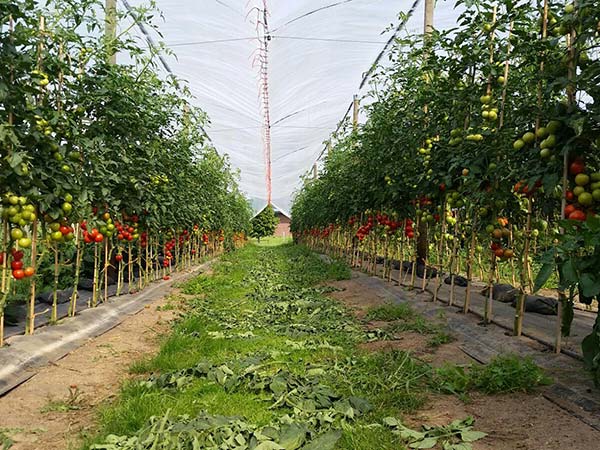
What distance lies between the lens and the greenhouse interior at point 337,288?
2678 mm

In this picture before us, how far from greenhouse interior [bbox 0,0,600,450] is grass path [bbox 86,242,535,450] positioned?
0.7 inches

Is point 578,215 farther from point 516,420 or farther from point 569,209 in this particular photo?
point 516,420

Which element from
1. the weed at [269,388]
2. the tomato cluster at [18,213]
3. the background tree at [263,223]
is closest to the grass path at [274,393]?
the weed at [269,388]

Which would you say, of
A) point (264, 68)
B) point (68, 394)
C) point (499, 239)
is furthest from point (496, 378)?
point (264, 68)

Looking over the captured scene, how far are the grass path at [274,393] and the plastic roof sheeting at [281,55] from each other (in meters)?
6.59

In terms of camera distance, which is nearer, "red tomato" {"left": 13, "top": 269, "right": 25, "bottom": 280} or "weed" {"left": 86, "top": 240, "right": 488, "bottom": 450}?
"weed" {"left": 86, "top": 240, "right": 488, "bottom": 450}

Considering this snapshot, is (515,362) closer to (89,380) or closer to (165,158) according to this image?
(89,380)

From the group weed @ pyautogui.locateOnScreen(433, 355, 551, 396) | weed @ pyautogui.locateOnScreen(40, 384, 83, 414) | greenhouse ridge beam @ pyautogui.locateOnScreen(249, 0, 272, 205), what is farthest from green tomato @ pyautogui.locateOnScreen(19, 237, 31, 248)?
greenhouse ridge beam @ pyautogui.locateOnScreen(249, 0, 272, 205)

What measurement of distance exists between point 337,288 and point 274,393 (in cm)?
578

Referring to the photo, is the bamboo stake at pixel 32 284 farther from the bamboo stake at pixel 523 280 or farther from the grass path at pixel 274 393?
the bamboo stake at pixel 523 280

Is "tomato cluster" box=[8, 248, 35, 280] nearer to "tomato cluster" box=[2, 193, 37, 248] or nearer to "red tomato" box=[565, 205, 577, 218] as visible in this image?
"tomato cluster" box=[2, 193, 37, 248]

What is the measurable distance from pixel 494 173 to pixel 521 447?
238 centimetres

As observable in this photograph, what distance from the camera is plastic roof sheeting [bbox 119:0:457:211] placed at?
10.4 metres

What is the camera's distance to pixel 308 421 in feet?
8.73
